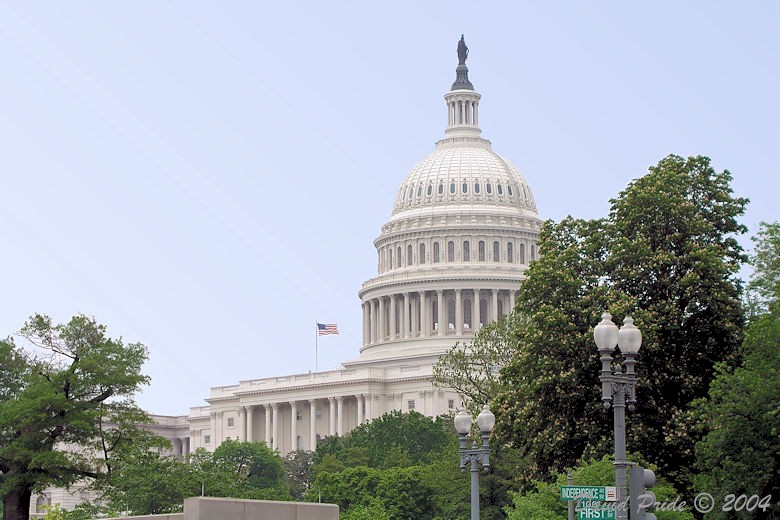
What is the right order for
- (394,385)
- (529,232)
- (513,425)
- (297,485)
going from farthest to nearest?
(529,232)
(394,385)
(297,485)
(513,425)

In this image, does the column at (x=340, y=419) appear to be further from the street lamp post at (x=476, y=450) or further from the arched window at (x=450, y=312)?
the street lamp post at (x=476, y=450)

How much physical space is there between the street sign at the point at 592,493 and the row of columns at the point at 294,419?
14123 cm

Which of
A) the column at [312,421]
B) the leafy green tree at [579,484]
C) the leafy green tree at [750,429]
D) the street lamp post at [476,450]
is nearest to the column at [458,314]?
the column at [312,421]

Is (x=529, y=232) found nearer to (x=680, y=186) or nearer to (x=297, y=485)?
(x=297, y=485)

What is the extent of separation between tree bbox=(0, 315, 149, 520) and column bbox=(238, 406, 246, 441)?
4308 inches

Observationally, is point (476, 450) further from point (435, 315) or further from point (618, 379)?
point (435, 315)

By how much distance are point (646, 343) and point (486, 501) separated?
16.1m

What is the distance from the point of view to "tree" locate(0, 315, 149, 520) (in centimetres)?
8194

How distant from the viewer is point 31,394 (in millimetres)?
82562

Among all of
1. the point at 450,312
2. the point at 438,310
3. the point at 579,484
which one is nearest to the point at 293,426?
the point at 438,310

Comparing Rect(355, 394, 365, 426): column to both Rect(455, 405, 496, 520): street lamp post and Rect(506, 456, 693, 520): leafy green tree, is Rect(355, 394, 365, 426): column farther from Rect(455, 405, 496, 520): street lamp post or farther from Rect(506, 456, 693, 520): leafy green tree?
Rect(455, 405, 496, 520): street lamp post

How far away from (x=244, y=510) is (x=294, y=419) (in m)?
151

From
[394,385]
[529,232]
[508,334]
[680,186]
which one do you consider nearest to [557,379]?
[680,186]

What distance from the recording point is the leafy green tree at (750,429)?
56344 mm
